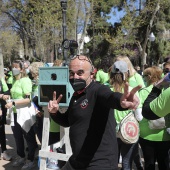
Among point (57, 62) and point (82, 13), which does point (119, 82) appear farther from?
point (82, 13)

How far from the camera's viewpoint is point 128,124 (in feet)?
10.6

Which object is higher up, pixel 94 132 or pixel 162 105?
pixel 162 105

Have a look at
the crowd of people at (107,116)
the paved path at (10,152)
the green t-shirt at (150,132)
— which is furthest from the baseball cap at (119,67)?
the paved path at (10,152)

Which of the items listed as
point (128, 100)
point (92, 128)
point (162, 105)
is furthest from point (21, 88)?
point (128, 100)

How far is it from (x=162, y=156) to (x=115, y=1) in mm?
27421

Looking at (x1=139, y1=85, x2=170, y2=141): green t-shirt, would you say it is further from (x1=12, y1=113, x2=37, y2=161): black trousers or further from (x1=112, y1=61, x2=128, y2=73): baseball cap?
(x1=12, y1=113, x2=37, y2=161): black trousers

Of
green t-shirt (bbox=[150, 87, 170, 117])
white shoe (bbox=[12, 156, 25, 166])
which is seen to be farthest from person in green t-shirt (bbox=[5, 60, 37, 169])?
green t-shirt (bbox=[150, 87, 170, 117])

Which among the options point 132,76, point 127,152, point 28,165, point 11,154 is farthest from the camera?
point 11,154

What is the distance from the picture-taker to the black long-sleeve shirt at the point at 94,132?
7.43ft

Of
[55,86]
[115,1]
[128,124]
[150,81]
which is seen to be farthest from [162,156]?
[115,1]

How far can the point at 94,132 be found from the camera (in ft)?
7.46

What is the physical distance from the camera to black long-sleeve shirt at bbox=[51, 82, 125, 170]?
226 cm

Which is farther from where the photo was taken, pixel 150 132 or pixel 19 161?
pixel 19 161

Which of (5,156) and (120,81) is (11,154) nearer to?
(5,156)
